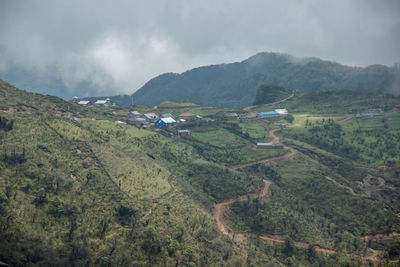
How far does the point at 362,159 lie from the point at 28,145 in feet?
308

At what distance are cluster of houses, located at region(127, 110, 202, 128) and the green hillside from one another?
599 centimetres

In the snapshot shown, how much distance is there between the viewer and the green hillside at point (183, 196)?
131ft

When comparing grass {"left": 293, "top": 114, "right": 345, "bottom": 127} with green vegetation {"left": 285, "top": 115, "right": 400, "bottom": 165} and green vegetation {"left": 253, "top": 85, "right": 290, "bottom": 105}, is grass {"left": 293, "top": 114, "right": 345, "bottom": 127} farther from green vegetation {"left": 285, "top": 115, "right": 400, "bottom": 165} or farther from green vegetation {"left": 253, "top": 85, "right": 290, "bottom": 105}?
green vegetation {"left": 253, "top": 85, "right": 290, "bottom": 105}

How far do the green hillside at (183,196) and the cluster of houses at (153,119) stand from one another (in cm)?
599

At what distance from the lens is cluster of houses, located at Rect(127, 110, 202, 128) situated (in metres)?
106

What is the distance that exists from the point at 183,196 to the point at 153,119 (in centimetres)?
6388

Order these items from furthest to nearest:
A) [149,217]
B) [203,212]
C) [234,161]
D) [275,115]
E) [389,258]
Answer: [275,115] < [234,161] < [203,212] < [389,258] < [149,217]

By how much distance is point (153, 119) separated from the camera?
116938 mm

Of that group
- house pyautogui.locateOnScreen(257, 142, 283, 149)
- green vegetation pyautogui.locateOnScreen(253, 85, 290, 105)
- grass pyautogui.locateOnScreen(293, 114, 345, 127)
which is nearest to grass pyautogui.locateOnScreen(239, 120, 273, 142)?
house pyautogui.locateOnScreen(257, 142, 283, 149)

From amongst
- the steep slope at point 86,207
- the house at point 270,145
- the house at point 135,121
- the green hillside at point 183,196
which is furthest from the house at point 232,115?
the steep slope at point 86,207

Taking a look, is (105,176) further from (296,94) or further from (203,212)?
(296,94)

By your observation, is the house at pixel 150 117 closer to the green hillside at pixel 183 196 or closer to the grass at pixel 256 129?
the green hillside at pixel 183 196

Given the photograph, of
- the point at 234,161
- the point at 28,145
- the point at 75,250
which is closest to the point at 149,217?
the point at 75,250

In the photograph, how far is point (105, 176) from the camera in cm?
5288
